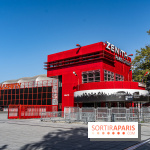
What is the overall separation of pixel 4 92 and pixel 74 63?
2601cm

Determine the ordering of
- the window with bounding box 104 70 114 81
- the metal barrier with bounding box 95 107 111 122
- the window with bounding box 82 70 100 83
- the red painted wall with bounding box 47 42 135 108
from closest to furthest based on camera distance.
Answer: the metal barrier with bounding box 95 107 111 122 → the window with bounding box 82 70 100 83 → the red painted wall with bounding box 47 42 135 108 → the window with bounding box 104 70 114 81

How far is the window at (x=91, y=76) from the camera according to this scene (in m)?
36.1

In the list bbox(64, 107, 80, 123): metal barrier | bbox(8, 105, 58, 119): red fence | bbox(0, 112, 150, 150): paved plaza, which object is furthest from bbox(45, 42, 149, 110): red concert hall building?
bbox(0, 112, 150, 150): paved plaza

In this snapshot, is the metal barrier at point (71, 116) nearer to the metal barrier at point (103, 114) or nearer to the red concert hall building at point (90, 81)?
the metal barrier at point (103, 114)

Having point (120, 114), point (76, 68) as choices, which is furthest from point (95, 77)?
point (120, 114)

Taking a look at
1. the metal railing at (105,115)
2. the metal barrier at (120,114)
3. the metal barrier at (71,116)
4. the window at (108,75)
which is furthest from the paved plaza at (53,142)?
the window at (108,75)

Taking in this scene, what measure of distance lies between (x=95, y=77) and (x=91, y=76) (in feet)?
3.09

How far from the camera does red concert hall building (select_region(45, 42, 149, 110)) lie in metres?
31.9

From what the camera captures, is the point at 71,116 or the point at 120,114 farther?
the point at 71,116

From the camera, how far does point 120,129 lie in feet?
33.7

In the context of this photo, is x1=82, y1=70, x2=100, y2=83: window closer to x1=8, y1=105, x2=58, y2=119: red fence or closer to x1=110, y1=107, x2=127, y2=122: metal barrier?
x1=8, y1=105, x2=58, y2=119: red fence

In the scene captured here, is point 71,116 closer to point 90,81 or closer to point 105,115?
point 105,115

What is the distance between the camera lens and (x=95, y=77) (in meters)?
36.3

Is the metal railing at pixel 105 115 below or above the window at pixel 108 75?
below
